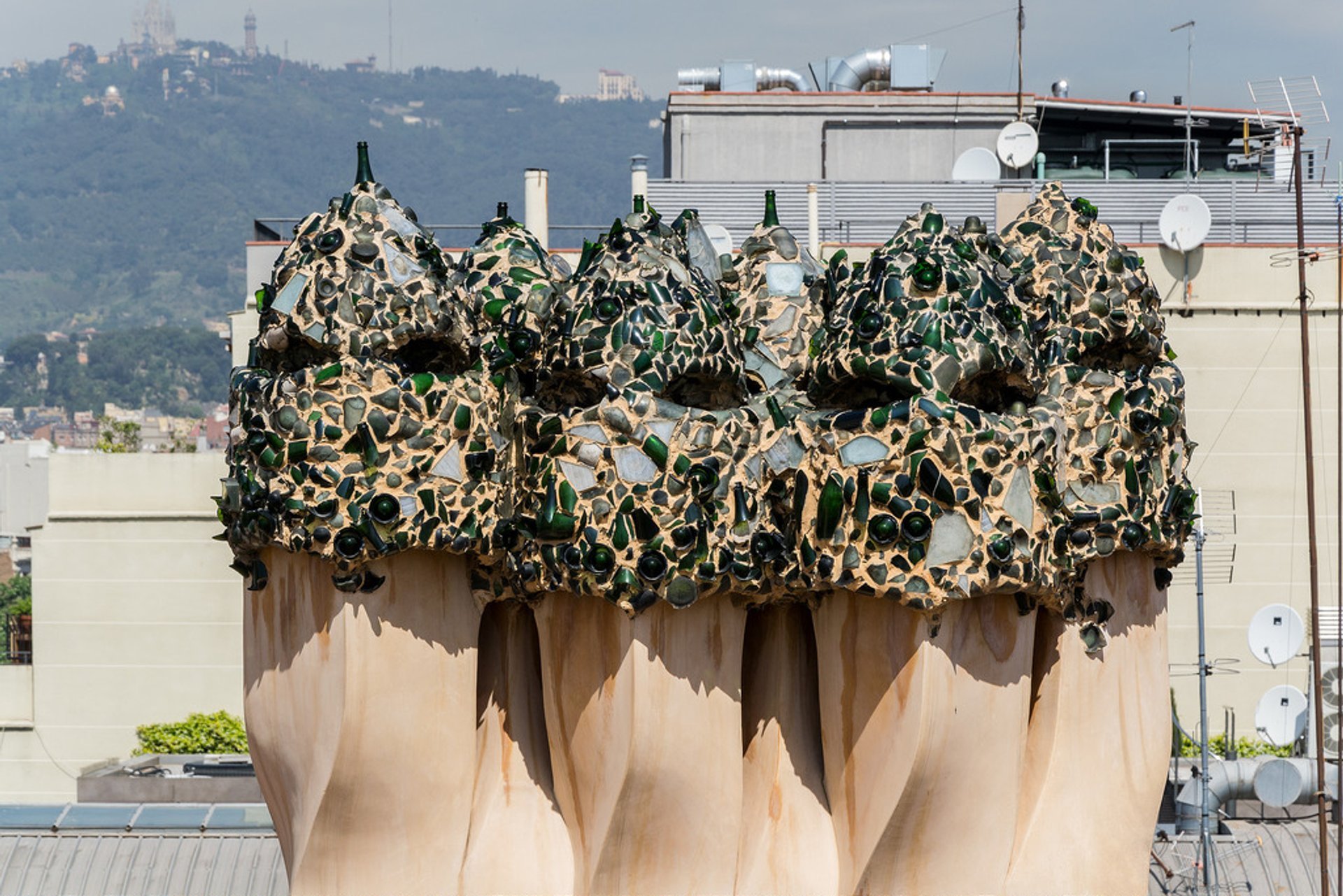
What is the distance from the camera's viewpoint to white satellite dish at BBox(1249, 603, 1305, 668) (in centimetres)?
2823

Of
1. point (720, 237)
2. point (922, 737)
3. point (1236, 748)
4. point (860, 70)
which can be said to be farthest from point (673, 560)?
point (860, 70)

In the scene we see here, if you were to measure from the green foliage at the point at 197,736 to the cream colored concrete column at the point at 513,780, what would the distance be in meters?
18.2

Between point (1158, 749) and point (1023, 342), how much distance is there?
421 cm

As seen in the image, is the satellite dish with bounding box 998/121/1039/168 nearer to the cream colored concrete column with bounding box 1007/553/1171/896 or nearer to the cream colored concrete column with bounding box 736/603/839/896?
the cream colored concrete column with bounding box 1007/553/1171/896

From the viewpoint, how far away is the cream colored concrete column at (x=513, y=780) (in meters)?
17.1

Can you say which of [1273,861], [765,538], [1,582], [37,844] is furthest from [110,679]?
[1,582]

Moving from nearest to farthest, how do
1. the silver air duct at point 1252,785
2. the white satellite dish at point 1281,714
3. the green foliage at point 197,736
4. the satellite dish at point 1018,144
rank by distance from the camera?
the silver air duct at point 1252,785 → the white satellite dish at point 1281,714 → the satellite dish at point 1018,144 → the green foliage at point 197,736

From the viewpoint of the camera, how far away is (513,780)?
17359 millimetres

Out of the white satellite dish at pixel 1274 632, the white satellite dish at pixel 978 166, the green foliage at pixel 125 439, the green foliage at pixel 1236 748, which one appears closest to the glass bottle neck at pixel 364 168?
the white satellite dish at pixel 1274 632

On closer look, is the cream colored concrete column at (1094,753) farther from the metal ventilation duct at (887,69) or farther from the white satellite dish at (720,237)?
the metal ventilation duct at (887,69)

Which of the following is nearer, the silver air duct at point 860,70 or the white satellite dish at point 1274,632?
the white satellite dish at point 1274,632

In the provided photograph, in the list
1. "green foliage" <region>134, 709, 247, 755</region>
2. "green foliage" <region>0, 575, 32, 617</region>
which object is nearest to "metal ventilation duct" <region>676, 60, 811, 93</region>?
"green foliage" <region>134, 709, 247, 755</region>

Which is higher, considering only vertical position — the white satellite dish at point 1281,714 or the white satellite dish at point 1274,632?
the white satellite dish at point 1274,632

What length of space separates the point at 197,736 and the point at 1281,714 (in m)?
17.5
